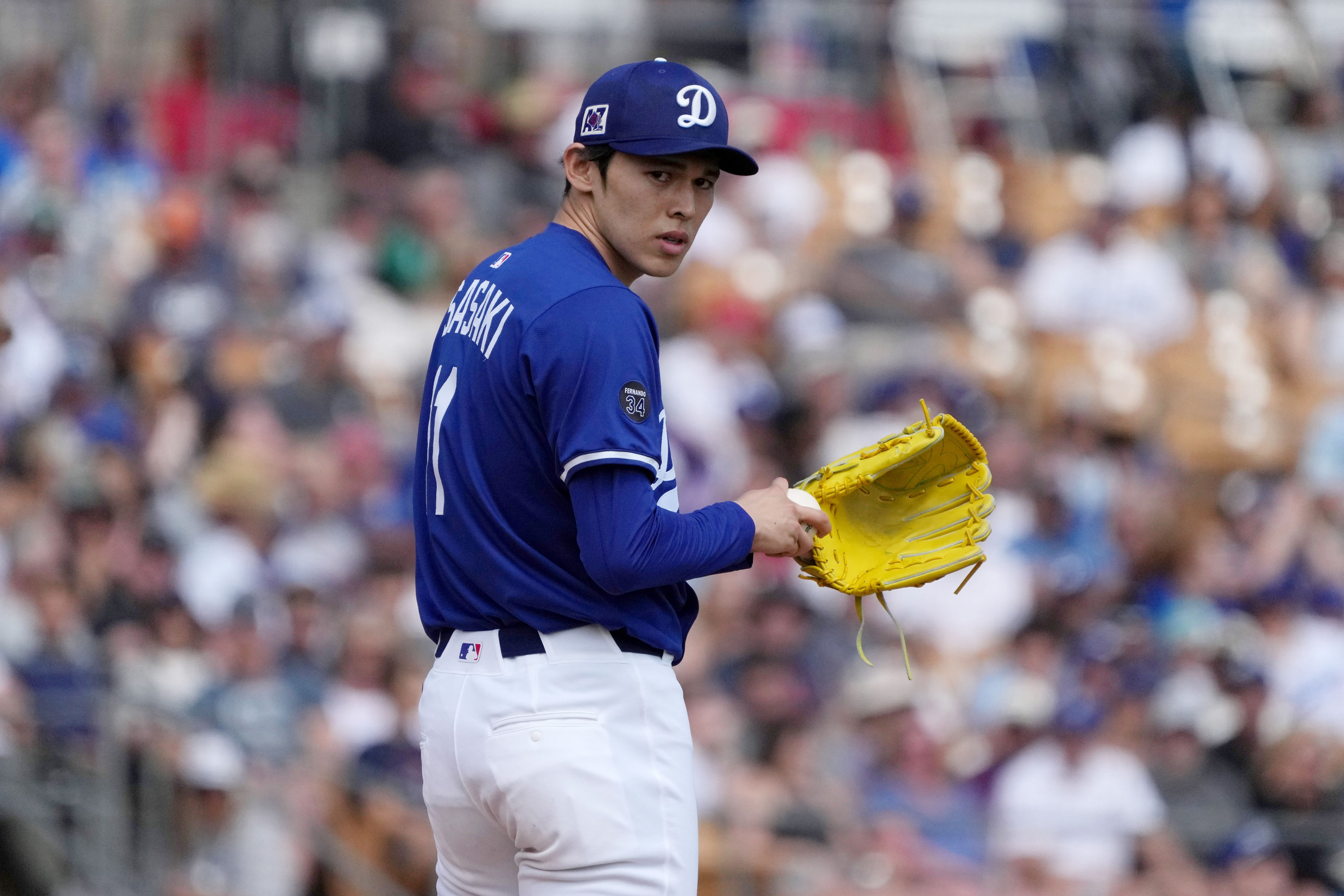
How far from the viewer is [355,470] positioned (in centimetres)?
790

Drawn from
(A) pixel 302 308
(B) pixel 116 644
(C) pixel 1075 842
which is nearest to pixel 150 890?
A: (B) pixel 116 644

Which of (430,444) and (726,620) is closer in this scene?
(430,444)

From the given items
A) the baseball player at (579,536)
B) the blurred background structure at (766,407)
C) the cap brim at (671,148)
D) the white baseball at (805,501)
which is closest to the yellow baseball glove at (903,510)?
the white baseball at (805,501)

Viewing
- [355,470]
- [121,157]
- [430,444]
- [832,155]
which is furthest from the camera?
[832,155]

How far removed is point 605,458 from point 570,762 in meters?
0.51

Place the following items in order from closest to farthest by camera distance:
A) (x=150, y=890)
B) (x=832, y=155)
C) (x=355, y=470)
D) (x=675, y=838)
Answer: (x=675, y=838) → (x=150, y=890) → (x=355, y=470) → (x=832, y=155)

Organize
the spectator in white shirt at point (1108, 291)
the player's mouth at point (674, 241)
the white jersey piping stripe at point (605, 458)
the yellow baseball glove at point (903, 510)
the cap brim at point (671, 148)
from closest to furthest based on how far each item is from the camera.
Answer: the white jersey piping stripe at point (605, 458) → the cap brim at point (671, 148) → the player's mouth at point (674, 241) → the yellow baseball glove at point (903, 510) → the spectator in white shirt at point (1108, 291)

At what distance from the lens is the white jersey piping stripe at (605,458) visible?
8.65ft

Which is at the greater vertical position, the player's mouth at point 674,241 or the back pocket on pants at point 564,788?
the player's mouth at point 674,241

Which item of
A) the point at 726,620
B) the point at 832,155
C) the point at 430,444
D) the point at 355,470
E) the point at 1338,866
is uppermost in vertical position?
the point at 832,155

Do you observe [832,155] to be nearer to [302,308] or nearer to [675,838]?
[302,308]

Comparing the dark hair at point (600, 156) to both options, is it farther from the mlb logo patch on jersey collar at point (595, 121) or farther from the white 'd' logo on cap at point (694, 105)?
the white 'd' logo on cap at point (694, 105)

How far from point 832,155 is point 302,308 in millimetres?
4066

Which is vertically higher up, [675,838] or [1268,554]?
[675,838]
